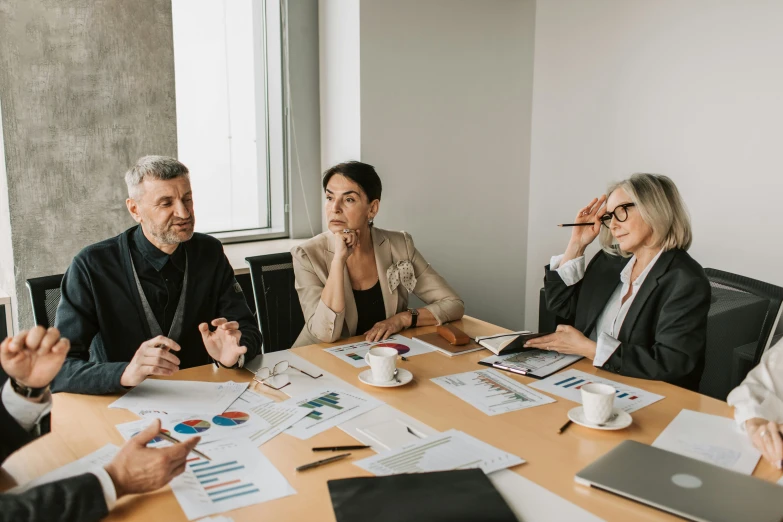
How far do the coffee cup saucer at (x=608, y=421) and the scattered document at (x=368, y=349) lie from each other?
631mm

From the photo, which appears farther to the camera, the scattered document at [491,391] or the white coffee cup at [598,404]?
the scattered document at [491,391]

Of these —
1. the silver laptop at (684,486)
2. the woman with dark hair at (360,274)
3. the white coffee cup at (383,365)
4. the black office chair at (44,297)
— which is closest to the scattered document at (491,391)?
the white coffee cup at (383,365)

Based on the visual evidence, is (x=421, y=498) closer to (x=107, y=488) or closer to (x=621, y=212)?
(x=107, y=488)

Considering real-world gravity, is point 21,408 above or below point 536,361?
above

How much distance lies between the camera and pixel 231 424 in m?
1.59

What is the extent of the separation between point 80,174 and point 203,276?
1001 mm

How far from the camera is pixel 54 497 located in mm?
1178

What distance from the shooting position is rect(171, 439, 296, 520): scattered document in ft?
4.09

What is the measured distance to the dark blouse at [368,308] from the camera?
2611 mm

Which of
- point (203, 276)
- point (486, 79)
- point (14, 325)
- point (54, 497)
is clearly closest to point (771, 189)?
point (486, 79)

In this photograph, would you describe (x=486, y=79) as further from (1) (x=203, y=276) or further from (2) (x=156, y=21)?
(1) (x=203, y=276)

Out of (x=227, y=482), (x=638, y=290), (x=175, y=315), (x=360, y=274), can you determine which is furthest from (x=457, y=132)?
(x=227, y=482)

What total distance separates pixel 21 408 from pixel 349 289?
4.44 feet

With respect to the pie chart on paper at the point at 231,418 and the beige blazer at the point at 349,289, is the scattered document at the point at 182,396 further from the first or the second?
the beige blazer at the point at 349,289
